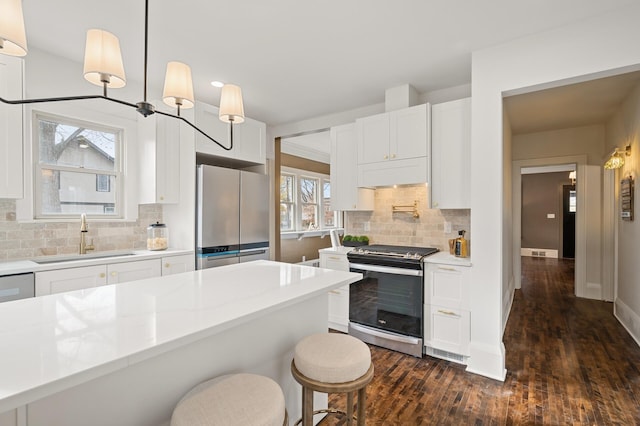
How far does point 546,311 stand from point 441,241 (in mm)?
2057

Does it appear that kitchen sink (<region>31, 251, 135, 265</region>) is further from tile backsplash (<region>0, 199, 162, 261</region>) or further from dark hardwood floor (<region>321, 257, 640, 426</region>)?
dark hardwood floor (<region>321, 257, 640, 426</region>)

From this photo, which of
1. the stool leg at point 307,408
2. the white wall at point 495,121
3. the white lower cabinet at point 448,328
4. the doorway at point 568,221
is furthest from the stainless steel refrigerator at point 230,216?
the doorway at point 568,221

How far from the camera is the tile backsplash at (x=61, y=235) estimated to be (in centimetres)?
254

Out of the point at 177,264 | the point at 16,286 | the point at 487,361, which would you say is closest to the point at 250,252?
the point at 177,264

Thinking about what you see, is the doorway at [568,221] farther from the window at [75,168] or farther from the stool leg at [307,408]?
the window at [75,168]

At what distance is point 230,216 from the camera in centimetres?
348

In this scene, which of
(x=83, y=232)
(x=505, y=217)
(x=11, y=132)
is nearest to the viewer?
(x=11, y=132)

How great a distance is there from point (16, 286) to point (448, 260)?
10.8 feet

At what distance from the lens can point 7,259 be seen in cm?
252

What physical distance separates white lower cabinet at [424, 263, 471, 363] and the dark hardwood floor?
132mm

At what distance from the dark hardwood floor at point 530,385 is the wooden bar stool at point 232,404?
3.68 ft

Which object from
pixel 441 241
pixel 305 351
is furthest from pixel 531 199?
pixel 305 351

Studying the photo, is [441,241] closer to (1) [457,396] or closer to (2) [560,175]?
(1) [457,396]

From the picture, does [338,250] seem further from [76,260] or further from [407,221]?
[76,260]
